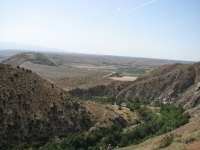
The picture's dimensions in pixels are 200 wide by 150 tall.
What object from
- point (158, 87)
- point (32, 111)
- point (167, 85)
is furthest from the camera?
point (158, 87)

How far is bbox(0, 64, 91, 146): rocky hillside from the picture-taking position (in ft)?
127

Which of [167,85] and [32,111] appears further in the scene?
[167,85]

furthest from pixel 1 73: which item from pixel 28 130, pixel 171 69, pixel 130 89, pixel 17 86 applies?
pixel 171 69

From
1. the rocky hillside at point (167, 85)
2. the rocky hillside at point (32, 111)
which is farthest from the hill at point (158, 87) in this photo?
the rocky hillside at point (32, 111)

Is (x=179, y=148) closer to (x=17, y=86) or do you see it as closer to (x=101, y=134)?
(x=101, y=134)

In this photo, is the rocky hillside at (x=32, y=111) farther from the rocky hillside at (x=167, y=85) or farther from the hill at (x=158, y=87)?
the rocky hillside at (x=167, y=85)

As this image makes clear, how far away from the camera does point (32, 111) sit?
43562 mm

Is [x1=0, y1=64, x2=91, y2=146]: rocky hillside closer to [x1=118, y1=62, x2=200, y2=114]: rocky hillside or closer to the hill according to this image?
the hill

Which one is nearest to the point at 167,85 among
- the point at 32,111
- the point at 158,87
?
the point at 158,87

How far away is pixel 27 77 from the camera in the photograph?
52438mm

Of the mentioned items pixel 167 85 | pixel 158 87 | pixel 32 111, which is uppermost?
Answer: pixel 167 85

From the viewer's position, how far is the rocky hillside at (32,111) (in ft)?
127

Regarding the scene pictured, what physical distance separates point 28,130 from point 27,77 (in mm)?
16706

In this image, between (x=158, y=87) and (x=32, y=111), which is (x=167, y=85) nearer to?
(x=158, y=87)
